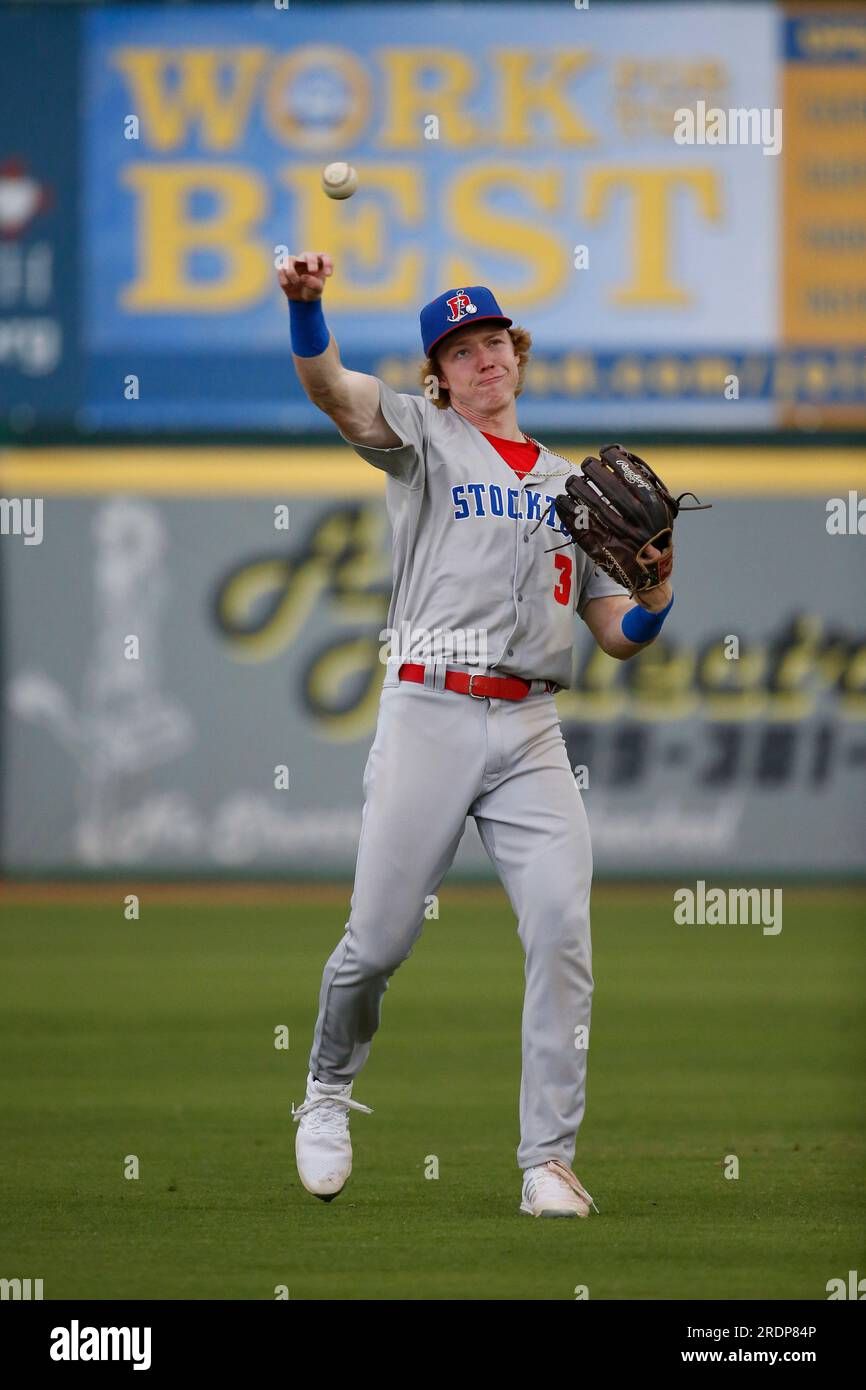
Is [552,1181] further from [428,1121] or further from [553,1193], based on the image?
[428,1121]

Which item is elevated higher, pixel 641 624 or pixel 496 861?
pixel 641 624

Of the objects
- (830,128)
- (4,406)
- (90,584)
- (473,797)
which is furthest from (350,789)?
(473,797)

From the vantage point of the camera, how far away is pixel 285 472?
1573 cm

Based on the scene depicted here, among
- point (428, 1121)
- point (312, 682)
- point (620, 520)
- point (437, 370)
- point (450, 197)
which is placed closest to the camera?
point (620, 520)

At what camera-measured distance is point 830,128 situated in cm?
1938

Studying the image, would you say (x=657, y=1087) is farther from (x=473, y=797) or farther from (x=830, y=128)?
(x=830, y=128)

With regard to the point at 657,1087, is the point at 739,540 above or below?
above

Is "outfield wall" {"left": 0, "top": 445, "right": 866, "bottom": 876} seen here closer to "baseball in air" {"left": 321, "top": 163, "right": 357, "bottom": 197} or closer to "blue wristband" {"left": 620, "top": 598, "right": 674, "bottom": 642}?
"blue wristband" {"left": 620, "top": 598, "right": 674, "bottom": 642}

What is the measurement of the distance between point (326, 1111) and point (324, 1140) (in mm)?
71

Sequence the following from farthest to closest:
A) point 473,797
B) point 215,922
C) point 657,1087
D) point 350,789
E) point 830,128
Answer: point 830,128
point 350,789
point 215,922
point 657,1087
point 473,797

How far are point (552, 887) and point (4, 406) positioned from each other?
1494 centimetres

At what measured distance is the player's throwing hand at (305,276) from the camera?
16.5ft

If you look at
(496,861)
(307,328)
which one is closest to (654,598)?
(496,861)

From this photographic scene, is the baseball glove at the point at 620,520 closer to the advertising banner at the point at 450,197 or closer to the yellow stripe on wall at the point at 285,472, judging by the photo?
the yellow stripe on wall at the point at 285,472
